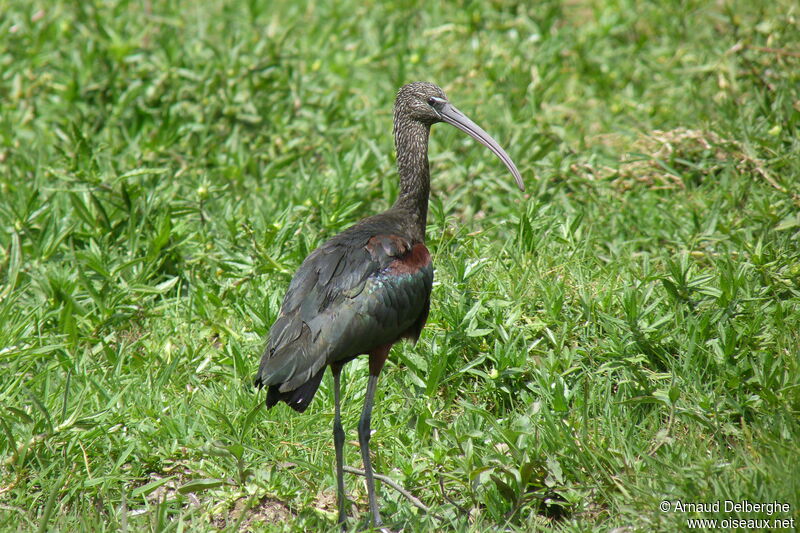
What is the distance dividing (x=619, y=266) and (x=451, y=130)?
1933mm

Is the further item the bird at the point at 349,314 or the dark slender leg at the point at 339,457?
the dark slender leg at the point at 339,457

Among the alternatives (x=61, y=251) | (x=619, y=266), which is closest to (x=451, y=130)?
(x=619, y=266)

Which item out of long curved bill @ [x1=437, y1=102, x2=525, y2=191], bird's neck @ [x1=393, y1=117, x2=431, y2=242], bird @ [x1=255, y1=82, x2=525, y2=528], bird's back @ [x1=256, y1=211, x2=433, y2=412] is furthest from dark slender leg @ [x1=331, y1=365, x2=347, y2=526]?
long curved bill @ [x1=437, y1=102, x2=525, y2=191]

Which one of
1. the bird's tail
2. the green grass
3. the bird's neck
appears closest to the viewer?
the bird's tail

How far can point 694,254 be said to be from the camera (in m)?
5.19

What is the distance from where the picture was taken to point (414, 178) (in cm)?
471

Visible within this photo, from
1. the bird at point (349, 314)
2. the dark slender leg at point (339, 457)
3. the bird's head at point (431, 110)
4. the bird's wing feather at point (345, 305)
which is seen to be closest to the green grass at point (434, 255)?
the dark slender leg at point (339, 457)

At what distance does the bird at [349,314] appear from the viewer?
383 centimetres

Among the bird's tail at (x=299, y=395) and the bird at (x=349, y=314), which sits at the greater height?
the bird at (x=349, y=314)

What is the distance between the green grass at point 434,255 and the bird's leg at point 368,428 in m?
0.12

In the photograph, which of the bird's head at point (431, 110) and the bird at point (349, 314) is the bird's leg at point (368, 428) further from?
the bird's head at point (431, 110)

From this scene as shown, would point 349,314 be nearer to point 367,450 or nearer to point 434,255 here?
point 367,450

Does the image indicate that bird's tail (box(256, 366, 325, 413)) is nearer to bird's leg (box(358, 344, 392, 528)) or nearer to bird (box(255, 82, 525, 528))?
bird (box(255, 82, 525, 528))

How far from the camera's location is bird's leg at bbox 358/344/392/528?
4027 millimetres
